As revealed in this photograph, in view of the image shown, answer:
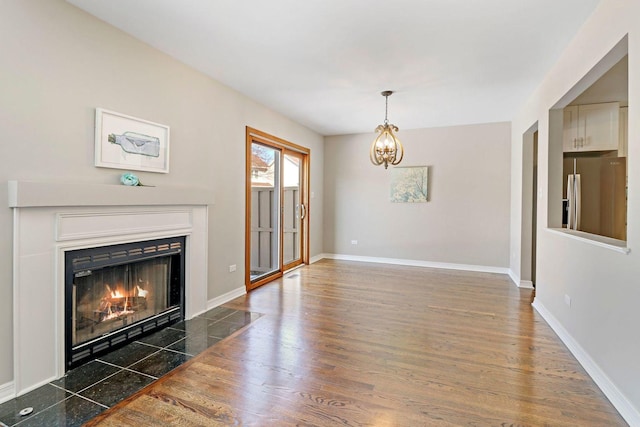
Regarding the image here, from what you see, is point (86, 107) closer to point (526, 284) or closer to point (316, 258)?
point (316, 258)

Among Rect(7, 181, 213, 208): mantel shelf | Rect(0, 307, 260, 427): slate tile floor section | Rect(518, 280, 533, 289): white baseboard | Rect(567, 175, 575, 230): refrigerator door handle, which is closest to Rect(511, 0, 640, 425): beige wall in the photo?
Rect(567, 175, 575, 230): refrigerator door handle

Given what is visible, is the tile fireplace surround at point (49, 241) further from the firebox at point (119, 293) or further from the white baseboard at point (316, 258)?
the white baseboard at point (316, 258)

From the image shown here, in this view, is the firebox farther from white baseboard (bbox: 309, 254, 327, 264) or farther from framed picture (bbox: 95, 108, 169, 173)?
white baseboard (bbox: 309, 254, 327, 264)

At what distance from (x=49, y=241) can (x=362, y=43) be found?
284 centimetres

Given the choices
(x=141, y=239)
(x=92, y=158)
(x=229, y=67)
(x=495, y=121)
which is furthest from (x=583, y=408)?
(x=495, y=121)

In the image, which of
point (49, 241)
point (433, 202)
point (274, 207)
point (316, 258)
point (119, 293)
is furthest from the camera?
point (316, 258)

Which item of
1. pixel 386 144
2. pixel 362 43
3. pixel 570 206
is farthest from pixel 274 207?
pixel 570 206

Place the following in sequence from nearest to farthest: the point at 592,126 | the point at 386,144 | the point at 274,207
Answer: the point at 592,126 → the point at 386,144 → the point at 274,207

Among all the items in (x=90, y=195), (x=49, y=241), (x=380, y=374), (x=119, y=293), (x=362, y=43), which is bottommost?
(x=380, y=374)

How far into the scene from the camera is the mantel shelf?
204cm

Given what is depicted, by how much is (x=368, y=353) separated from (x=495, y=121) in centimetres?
477

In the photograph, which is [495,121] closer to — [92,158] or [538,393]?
[538,393]

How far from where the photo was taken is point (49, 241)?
222 cm

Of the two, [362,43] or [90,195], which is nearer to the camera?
[90,195]
